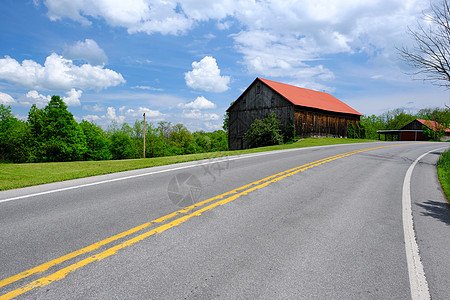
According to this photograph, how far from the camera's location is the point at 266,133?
3200cm

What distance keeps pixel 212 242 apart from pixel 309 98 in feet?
125

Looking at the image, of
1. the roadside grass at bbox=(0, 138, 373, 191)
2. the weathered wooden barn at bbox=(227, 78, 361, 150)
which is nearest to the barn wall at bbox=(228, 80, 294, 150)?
the weathered wooden barn at bbox=(227, 78, 361, 150)

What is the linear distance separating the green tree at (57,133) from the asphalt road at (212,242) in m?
37.0

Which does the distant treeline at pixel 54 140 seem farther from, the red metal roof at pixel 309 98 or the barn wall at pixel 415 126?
the barn wall at pixel 415 126

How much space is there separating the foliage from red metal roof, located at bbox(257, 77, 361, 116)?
3765 millimetres

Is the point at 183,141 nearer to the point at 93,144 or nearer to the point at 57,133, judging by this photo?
the point at 93,144

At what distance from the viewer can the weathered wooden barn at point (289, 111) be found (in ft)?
110

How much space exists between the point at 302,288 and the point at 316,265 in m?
0.60

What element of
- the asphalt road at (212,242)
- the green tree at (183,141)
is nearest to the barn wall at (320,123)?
the asphalt road at (212,242)

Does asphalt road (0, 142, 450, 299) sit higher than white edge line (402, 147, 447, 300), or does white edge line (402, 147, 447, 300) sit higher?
asphalt road (0, 142, 450, 299)

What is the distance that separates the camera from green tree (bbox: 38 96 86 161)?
37.2 meters

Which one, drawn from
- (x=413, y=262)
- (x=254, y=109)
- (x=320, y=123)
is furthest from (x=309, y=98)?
(x=413, y=262)

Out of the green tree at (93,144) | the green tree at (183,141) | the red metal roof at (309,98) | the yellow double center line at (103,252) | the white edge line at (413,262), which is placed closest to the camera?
the yellow double center line at (103,252)

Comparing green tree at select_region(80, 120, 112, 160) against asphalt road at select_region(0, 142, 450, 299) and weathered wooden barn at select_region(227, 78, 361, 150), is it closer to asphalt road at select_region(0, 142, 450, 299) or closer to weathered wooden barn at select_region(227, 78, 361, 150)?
weathered wooden barn at select_region(227, 78, 361, 150)
